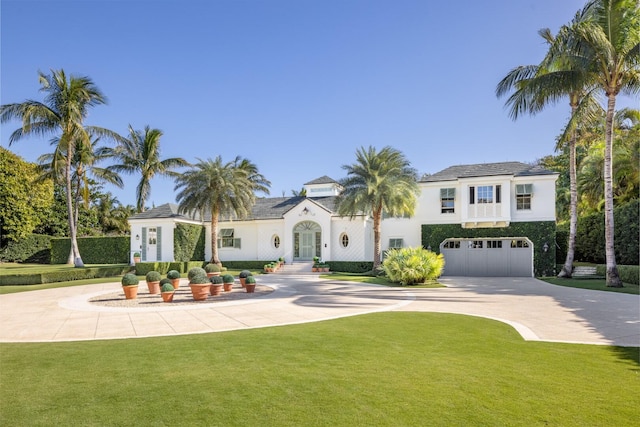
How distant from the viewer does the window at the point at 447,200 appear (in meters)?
29.9

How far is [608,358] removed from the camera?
21.7 ft

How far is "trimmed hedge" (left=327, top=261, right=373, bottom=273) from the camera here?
30828mm

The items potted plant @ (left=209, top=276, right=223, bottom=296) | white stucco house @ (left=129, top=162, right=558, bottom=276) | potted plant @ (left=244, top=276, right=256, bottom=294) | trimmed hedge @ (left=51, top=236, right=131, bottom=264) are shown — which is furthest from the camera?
trimmed hedge @ (left=51, top=236, right=131, bottom=264)

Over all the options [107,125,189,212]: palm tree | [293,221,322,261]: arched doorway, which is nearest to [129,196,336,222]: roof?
[293,221,322,261]: arched doorway

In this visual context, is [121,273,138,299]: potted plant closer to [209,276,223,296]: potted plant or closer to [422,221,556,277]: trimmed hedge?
[209,276,223,296]: potted plant

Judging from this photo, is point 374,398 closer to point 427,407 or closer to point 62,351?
point 427,407

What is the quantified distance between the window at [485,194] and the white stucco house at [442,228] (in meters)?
0.05

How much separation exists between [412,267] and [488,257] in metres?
11.6

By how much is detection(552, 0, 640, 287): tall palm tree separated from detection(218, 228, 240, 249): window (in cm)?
2853

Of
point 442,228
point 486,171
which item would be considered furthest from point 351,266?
point 486,171

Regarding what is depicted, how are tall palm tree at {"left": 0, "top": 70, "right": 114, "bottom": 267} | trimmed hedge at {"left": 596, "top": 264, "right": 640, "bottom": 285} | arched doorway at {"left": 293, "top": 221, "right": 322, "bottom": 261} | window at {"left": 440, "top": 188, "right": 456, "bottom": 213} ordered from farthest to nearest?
arched doorway at {"left": 293, "top": 221, "right": 322, "bottom": 261}, window at {"left": 440, "top": 188, "right": 456, "bottom": 213}, tall palm tree at {"left": 0, "top": 70, "right": 114, "bottom": 267}, trimmed hedge at {"left": 596, "top": 264, "right": 640, "bottom": 285}

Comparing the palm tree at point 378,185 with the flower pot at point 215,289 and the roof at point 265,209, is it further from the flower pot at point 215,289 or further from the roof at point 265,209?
the flower pot at point 215,289

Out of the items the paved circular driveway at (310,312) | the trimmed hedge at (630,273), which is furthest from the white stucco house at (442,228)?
the paved circular driveway at (310,312)

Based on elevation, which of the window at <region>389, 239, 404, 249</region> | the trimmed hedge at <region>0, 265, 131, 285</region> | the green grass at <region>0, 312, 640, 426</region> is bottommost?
the trimmed hedge at <region>0, 265, 131, 285</region>
